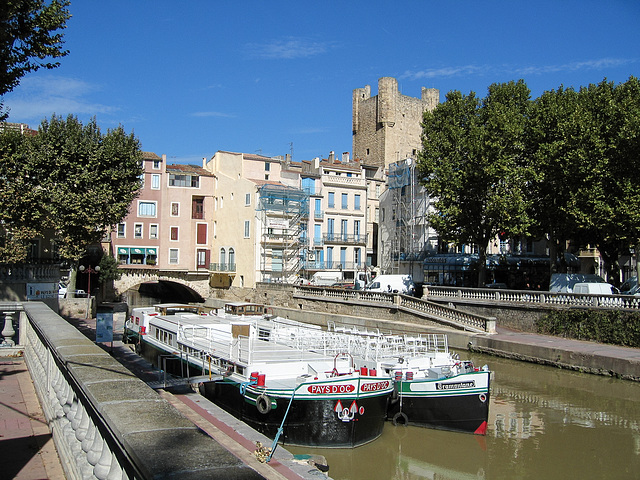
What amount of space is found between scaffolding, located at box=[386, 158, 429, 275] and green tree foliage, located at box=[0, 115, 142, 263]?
26.5m

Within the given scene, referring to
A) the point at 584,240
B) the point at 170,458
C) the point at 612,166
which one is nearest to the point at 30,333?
the point at 170,458

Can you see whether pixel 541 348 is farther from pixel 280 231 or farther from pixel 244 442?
pixel 280 231

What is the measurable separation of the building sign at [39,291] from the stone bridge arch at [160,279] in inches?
899

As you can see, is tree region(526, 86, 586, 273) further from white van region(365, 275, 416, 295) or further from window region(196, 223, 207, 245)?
window region(196, 223, 207, 245)

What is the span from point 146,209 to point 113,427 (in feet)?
151

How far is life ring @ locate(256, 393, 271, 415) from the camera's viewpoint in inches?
519

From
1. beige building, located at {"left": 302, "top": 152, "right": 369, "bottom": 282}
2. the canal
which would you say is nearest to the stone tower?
beige building, located at {"left": 302, "top": 152, "right": 369, "bottom": 282}

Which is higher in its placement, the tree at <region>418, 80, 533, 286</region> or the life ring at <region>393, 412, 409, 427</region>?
the tree at <region>418, 80, 533, 286</region>

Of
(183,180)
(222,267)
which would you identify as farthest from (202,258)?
(183,180)

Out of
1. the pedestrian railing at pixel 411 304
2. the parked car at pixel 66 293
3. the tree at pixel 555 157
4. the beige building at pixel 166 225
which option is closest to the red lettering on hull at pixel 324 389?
the pedestrian railing at pixel 411 304

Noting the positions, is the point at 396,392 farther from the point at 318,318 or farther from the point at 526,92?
the point at 526,92

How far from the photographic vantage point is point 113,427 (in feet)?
12.1

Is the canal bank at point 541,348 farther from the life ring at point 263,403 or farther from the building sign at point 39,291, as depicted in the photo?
the building sign at point 39,291

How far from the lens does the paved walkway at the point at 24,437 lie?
5.45 m
